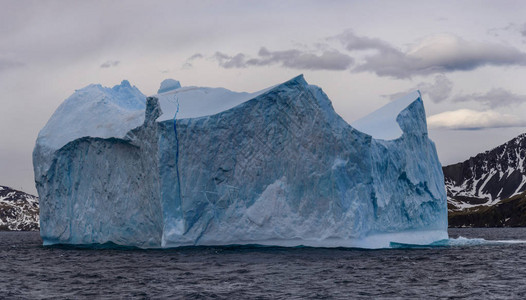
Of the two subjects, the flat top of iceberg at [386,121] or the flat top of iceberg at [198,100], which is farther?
the flat top of iceberg at [386,121]

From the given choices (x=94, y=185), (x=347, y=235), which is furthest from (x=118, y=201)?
(x=347, y=235)

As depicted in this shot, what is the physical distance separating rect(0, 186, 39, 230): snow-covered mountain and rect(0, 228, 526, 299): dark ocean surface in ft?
356

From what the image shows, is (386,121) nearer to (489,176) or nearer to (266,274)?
(266,274)

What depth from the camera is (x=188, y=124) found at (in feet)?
74.1

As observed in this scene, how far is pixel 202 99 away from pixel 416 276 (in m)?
11.4

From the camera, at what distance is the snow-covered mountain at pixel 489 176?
12256cm

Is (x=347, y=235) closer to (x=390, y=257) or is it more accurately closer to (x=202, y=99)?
(x=390, y=257)

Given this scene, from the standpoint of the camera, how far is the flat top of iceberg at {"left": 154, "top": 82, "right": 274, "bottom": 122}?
22.9 metres

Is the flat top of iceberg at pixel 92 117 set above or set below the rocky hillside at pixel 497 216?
above

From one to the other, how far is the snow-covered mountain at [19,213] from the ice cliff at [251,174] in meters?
105

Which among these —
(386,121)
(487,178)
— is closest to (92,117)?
(386,121)

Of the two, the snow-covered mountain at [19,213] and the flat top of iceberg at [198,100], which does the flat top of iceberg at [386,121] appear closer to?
the flat top of iceberg at [198,100]

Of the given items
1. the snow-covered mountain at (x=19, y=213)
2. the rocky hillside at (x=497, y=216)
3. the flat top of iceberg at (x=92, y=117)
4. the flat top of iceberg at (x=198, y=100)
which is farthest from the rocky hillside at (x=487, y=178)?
the flat top of iceberg at (x=198, y=100)

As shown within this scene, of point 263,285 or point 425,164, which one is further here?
point 425,164
